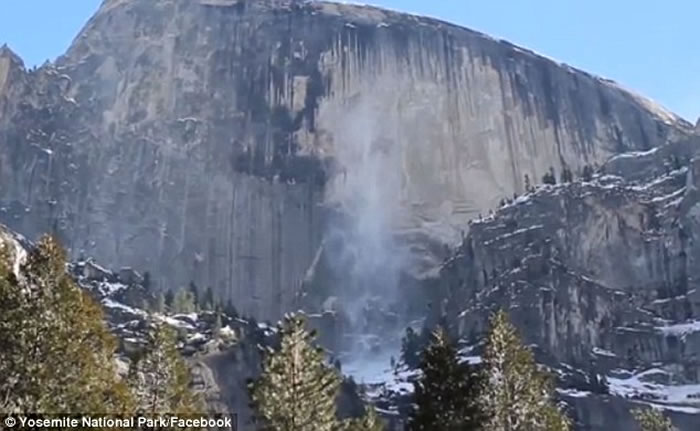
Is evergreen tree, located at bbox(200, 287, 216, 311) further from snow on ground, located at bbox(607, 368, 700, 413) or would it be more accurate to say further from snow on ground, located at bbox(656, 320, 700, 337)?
snow on ground, located at bbox(656, 320, 700, 337)

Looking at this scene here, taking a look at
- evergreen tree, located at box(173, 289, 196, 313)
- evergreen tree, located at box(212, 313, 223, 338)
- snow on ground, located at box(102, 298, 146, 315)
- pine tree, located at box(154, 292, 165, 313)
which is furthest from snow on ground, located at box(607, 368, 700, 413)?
snow on ground, located at box(102, 298, 146, 315)

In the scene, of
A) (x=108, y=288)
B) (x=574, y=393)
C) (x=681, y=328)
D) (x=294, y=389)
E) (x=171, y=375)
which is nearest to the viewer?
(x=294, y=389)

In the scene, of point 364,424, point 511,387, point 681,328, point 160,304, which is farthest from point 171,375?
point 681,328

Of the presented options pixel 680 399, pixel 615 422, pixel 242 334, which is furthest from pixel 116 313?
pixel 680 399

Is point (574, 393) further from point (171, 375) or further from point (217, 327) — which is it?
point (171, 375)

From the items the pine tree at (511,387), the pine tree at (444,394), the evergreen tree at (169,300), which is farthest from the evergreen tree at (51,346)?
the evergreen tree at (169,300)

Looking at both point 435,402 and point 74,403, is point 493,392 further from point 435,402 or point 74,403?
point 74,403

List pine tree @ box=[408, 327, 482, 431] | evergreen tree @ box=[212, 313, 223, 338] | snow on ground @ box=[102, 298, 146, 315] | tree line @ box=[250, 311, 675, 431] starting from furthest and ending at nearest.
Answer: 1. snow on ground @ box=[102, 298, 146, 315]
2. evergreen tree @ box=[212, 313, 223, 338]
3. tree line @ box=[250, 311, 675, 431]
4. pine tree @ box=[408, 327, 482, 431]
